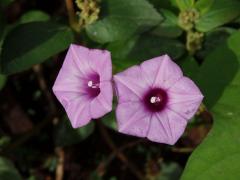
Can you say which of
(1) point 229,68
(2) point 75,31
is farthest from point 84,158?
(1) point 229,68

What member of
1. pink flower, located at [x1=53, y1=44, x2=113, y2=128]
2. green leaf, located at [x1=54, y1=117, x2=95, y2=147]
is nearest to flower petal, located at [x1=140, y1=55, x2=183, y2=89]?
pink flower, located at [x1=53, y1=44, x2=113, y2=128]

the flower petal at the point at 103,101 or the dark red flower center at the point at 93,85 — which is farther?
the dark red flower center at the point at 93,85

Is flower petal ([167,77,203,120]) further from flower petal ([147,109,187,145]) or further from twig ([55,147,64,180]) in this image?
twig ([55,147,64,180])

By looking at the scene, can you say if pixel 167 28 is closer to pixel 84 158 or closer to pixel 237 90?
pixel 237 90

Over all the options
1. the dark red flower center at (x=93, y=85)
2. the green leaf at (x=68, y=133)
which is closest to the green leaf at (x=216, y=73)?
the dark red flower center at (x=93, y=85)

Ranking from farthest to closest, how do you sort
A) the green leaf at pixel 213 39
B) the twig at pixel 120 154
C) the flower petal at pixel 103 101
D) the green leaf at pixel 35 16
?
the twig at pixel 120 154
the green leaf at pixel 35 16
the green leaf at pixel 213 39
the flower petal at pixel 103 101

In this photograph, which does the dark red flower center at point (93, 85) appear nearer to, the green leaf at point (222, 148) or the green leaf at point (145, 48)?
the green leaf at point (145, 48)

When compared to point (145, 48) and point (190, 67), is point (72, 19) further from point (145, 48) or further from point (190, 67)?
point (190, 67)
